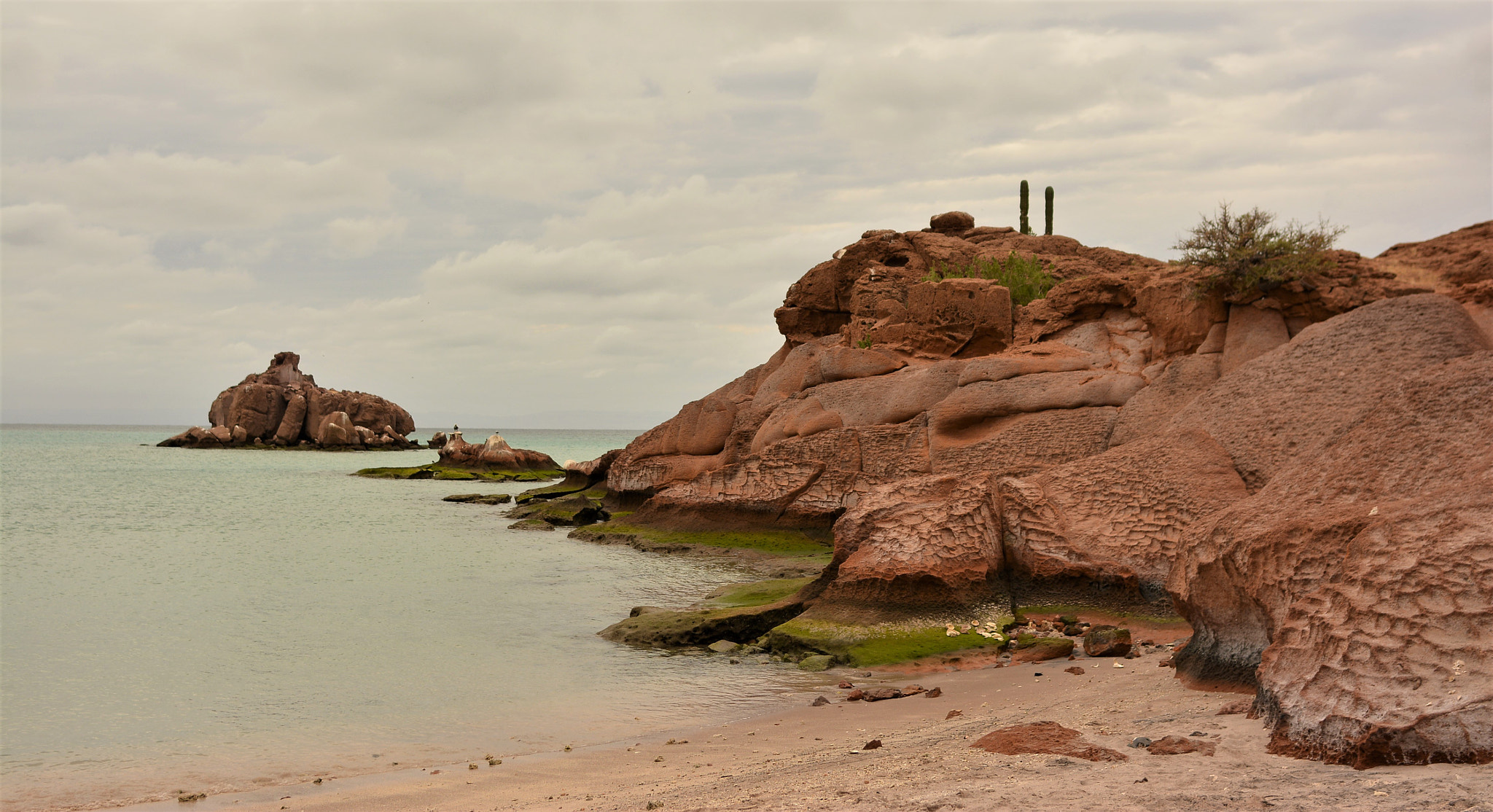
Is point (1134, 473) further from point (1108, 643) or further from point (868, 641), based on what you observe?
point (868, 641)

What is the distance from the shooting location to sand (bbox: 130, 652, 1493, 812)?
3801 mm

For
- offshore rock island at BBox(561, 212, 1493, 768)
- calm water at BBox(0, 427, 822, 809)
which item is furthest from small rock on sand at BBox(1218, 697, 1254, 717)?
calm water at BBox(0, 427, 822, 809)

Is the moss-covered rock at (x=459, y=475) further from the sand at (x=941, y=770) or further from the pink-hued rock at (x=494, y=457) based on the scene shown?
the sand at (x=941, y=770)

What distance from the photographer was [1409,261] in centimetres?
1529

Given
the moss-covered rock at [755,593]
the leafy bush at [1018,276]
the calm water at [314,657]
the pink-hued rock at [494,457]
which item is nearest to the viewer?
the calm water at [314,657]

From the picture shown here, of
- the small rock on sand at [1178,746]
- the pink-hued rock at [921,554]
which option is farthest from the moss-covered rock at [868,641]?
the small rock on sand at [1178,746]

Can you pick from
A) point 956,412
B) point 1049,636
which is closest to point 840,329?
point 956,412

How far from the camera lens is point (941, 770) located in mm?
4715

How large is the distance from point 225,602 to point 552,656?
6703 millimetres

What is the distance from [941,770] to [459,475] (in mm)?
43601

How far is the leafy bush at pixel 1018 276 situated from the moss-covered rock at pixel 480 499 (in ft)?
57.2

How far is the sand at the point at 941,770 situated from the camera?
150 inches

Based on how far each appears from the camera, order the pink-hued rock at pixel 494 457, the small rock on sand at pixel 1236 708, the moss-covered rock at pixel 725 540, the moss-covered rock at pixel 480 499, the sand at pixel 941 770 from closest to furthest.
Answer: the sand at pixel 941 770 → the small rock on sand at pixel 1236 708 → the moss-covered rock at pixel 725 540 → the moss-covered rock at pixel 480 499 → the pink-hued rock at pixel 494 457

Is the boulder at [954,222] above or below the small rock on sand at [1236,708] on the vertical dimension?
above
